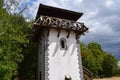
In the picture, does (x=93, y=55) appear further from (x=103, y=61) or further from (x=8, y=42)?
(x=8, y=42)

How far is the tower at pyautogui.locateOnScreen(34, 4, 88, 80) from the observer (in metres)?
20.0

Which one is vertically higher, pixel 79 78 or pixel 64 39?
pixel 64 39

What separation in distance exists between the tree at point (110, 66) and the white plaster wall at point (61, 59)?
1228 inches

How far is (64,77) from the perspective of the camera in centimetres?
2012

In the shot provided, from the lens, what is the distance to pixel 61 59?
20562 mm

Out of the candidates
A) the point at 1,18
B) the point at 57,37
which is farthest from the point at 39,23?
the point at 1,18

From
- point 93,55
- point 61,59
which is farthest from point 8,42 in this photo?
point 93,55

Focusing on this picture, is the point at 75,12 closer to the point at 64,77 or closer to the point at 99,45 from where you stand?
the point at 64,77

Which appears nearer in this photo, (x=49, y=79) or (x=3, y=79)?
(x=3, y=79)

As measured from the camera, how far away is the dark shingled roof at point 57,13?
22.8 m

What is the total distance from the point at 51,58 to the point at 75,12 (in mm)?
7105

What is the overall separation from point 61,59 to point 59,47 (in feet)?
4.52

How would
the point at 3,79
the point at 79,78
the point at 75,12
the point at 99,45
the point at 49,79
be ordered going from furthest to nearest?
the point at 99,45 → the point at 75,12 → the point at 79,78 → the point at 49,79 → the point at 3,79

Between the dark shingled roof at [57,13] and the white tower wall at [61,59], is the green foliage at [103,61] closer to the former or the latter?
the dark shingled roof at [57,13]
